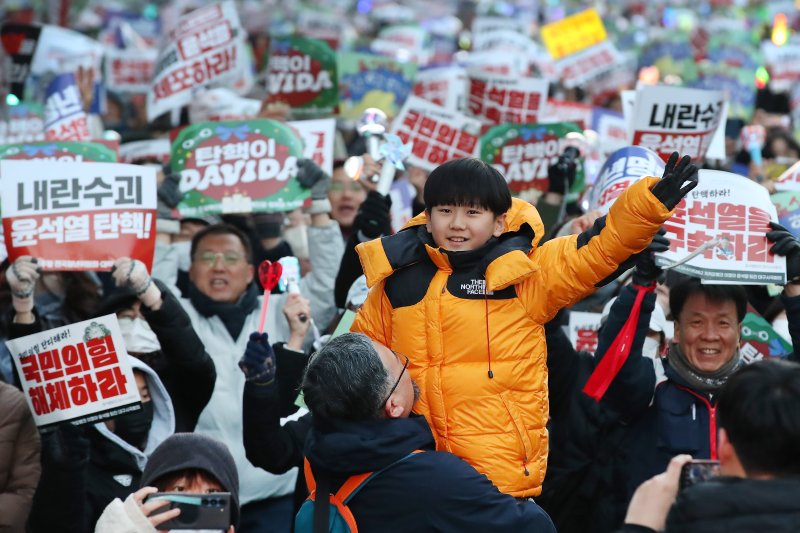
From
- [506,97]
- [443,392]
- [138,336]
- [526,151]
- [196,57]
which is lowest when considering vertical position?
[138,336]

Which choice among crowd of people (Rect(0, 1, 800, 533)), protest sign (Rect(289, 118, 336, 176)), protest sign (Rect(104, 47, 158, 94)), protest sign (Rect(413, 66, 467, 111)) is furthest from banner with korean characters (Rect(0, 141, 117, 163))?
protest sign (Rect(104, 47, 158, 94))

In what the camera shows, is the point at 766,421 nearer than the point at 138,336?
Yes

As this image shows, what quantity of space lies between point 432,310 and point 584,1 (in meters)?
29.3

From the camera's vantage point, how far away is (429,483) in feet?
11.1

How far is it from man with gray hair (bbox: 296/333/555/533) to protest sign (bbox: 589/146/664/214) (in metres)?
1.87

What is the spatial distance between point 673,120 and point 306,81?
3.13m

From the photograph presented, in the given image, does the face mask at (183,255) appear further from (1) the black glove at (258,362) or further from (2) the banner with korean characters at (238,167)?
(1) the black glove at (258,362)

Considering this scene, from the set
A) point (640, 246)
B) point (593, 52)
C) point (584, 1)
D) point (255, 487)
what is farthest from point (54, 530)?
point (584, 1)

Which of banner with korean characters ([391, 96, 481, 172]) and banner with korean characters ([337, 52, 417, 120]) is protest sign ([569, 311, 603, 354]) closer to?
banner with korean characters ([391, 96, 481, 172])

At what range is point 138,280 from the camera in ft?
16.2

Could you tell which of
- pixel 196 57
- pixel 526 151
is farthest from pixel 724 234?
pixel 196 57

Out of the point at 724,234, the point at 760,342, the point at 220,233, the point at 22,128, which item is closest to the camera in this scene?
the point at 724,234

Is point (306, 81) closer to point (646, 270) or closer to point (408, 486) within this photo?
point (646, 270)

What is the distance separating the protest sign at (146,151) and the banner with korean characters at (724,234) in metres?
4.21
